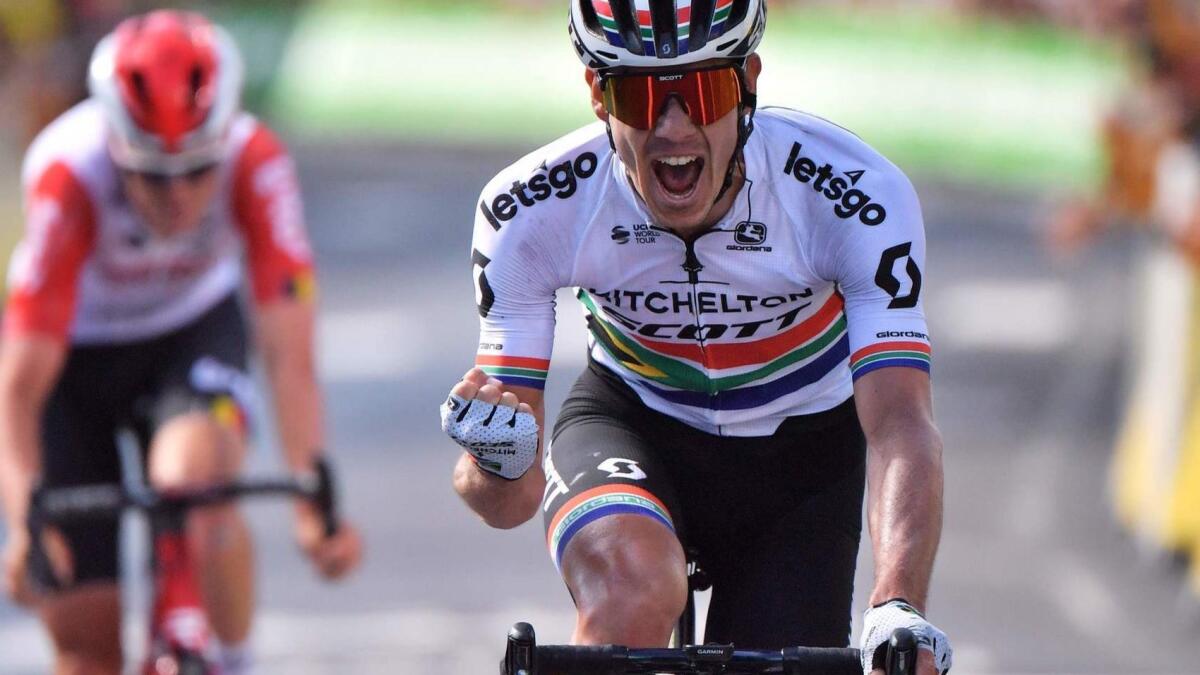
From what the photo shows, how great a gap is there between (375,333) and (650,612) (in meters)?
11.5

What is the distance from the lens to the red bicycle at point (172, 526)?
18.6 ft

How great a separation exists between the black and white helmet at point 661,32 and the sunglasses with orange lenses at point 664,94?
27 millimetres

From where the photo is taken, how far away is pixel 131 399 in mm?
6781

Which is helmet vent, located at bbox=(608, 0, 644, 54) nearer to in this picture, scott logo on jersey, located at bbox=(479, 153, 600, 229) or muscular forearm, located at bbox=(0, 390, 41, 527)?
scott logo on jersey, located at bbox=(479, 153, 600, 229)

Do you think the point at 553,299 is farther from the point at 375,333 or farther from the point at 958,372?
the point at 375,333

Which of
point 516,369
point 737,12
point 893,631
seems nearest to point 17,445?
point 516,369

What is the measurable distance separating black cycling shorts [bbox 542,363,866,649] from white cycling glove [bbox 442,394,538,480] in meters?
0.45

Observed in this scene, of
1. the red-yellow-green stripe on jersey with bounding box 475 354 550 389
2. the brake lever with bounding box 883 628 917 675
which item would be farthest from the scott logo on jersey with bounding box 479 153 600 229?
the brake lever with bounding box 883 628 917 675

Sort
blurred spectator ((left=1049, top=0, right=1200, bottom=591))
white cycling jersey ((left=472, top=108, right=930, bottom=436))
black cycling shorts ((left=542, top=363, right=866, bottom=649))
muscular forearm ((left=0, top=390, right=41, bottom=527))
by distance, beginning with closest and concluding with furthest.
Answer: white cycling jersey ((left=472, top=108, right=930, bottom=436))
black cycling shorts ((left=542, top=363, right=866, bottom=649))
muscular forearm ((left=0, top=390, right=41, bottom=527))
blurred spectator ((left=1049, top=0, right=1200, bottom=591))

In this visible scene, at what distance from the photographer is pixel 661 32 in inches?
158

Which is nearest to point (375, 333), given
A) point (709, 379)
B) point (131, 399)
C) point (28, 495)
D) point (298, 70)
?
point (298, 70)

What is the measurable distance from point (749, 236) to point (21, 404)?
273cm

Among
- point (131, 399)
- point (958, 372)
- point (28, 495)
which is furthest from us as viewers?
point (958, 372)

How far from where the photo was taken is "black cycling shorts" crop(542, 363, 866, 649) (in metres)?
4.36
